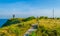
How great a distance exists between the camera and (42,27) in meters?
21.7

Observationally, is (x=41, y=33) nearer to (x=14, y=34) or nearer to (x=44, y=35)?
(x=44, y=35)

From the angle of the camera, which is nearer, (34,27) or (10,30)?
(10,30)

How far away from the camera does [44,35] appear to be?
2023 centimetres

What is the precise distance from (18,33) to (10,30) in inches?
40.8

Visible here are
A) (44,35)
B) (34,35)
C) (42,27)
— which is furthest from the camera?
(42,27)

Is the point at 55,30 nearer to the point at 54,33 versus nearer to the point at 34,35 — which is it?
the point at 54,33

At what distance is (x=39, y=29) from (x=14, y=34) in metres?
2.93

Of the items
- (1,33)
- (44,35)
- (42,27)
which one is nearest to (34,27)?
(42,27)

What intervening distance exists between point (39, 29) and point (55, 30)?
1.96 m

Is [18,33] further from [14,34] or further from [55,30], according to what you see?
[55,30]

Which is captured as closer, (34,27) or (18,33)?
(18,33)

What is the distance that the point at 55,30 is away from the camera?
2028cm

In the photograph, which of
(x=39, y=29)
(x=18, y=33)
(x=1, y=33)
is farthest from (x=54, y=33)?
(x=1, y=33)

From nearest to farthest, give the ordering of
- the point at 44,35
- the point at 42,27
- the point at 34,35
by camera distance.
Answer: the point at 34,35, the point at 44,35, the point at 42,27
